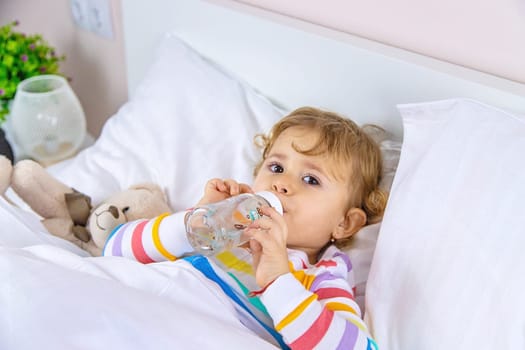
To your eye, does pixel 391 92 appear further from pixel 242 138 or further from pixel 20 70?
pixel 20 70

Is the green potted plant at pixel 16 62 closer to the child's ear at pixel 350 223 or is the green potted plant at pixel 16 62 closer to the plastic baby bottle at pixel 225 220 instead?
the plastic baby bottle at pixel 225 220

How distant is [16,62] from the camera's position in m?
1.53

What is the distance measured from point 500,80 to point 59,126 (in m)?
1.08

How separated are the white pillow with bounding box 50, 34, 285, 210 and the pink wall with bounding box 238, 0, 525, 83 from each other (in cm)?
24

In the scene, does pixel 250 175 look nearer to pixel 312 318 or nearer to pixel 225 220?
pixel 225 220

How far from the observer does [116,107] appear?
1.78 metres

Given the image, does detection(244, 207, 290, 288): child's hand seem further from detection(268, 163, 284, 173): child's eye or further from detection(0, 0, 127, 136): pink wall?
detection(0, 0, 127, 136): pink wall

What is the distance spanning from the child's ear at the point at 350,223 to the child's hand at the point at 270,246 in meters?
0.20

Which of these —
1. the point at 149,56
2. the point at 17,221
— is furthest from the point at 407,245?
the point at 149,56

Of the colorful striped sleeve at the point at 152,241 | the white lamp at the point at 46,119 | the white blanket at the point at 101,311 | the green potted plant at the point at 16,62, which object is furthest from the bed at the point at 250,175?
the green potted plant at the point at 16,62

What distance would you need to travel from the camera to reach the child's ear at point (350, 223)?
984 millimetres

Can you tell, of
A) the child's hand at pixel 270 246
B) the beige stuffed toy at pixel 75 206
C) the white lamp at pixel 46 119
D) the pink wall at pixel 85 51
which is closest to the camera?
the child's hand at pixel 270 246

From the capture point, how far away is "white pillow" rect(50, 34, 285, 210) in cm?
118

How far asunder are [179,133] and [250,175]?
0.65 ft
